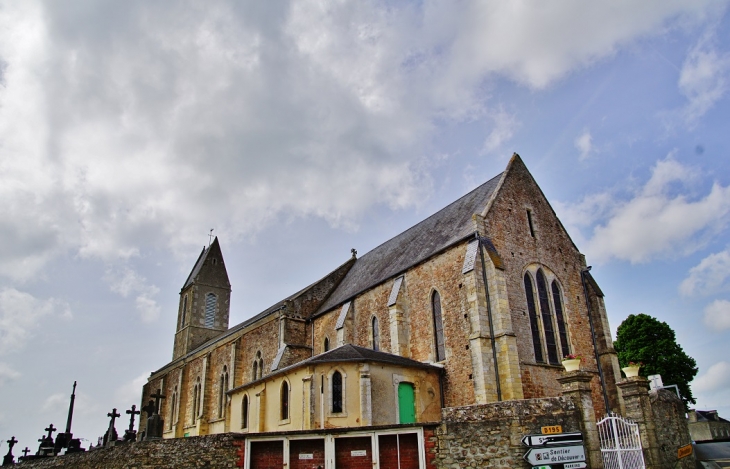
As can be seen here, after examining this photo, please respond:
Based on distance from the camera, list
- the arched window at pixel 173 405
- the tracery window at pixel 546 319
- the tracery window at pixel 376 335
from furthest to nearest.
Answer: the arched window at pixel 173 405
the tracery window at pixel 376 335
the tracery window at pixel 546 319

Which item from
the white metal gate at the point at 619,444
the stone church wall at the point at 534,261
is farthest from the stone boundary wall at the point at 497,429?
the stone church wall at the point at 534,261

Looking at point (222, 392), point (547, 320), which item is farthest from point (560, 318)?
point (222, 392)

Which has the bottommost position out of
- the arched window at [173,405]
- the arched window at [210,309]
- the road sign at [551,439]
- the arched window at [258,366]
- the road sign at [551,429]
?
the road sign at [551,439]

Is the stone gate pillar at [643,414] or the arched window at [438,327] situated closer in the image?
the stone gate pillar at [643,414]

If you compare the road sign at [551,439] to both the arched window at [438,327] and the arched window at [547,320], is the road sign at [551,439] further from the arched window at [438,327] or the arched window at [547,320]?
the arched window at [547,320]

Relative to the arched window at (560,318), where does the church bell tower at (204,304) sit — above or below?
above

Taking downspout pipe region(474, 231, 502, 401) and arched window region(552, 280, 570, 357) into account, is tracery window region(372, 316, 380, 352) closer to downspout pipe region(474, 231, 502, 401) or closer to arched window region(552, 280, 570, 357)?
downspout pipe region(474, 231, 502, 401)

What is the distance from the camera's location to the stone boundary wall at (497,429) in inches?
377

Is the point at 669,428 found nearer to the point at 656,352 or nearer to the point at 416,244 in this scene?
the point at 416,244

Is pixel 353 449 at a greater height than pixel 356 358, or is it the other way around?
pixel 356 358

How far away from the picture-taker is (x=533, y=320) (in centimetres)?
1920

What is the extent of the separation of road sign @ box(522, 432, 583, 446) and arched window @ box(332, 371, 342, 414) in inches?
324

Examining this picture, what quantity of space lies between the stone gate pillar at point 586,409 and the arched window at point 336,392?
815cm

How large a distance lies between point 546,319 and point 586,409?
9.78 m
